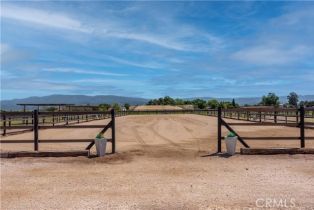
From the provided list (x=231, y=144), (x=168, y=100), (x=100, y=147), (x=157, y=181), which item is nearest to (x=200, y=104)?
(x=168, y=100)

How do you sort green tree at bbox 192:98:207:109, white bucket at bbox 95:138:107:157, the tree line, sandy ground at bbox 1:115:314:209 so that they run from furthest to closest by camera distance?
green tree at bbox 192:98:207:109 < the tree line < white bucket at bbox 95:138:107:157 < sandy ground at bbox 1:115:314:209

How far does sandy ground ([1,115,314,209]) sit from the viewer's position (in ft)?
21.9

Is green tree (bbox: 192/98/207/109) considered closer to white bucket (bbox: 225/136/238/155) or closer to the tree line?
the tree line

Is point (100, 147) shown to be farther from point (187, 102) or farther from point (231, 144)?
point (187, 102)

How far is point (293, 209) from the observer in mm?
6121

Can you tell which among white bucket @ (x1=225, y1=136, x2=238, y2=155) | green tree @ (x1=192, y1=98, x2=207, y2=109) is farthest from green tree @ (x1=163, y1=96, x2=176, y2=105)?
white bucket @ (x1=225, y1=136, x2=238, y2=155)

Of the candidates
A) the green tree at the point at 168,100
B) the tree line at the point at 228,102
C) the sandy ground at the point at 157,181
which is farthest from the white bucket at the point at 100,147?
the green tree at the point at 168,100

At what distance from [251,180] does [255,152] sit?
143 inches

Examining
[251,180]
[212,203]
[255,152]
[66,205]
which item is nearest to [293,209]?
[212,203]

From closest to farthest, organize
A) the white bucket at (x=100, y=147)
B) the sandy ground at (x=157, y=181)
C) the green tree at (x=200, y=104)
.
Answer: the sandy ground at (x=157, y=181)
the white bucket at (x=100, y=147)
the green tree at (x=200, y=104)

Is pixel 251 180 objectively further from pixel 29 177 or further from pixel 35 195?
pixel 29 177

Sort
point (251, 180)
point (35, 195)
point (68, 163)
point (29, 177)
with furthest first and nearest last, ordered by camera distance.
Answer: point (68, 163), point (29, 177), point (251, 180), point (35, 195)

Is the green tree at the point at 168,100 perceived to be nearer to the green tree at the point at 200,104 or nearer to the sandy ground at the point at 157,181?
the green tree at the point at 200,104

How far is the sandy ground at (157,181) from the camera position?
21.9 ft
